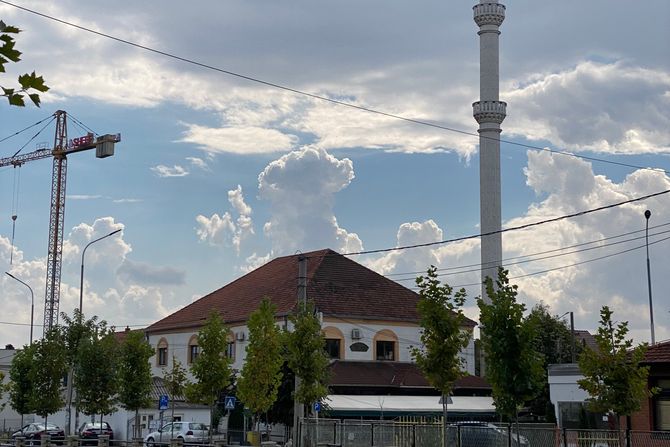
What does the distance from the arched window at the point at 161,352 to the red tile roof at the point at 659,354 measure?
44.8 metres

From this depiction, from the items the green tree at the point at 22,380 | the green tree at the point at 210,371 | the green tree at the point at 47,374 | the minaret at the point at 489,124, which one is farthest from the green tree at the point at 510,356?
the minaret at the point at 489,124

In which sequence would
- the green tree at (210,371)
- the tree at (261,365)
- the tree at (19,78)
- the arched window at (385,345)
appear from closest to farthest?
the tree at (19,78) → the tree at (261,365) → the green tree at (210,371) → the arched window at (385,345)

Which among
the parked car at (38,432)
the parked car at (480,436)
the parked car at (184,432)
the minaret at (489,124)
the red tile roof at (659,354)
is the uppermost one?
the minaret at (489,124)

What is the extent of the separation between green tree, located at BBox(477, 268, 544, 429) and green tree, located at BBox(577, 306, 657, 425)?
1.58m

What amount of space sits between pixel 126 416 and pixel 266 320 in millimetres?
21114

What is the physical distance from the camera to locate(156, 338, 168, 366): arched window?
71688 mm

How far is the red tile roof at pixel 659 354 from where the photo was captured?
A: 108 ft

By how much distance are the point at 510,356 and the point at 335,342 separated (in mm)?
31197

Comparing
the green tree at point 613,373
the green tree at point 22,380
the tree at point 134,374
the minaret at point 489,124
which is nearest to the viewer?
the green tree at point 613,373

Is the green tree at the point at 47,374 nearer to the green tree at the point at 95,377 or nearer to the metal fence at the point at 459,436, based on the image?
the green tree at the point at 95,377

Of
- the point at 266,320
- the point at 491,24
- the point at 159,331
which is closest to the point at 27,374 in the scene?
the point at 159,331

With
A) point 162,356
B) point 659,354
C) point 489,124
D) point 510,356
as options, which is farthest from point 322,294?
point 510,356

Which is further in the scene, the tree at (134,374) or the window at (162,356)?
the window at (162,356)

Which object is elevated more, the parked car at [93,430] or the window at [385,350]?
the window at [385,350]
